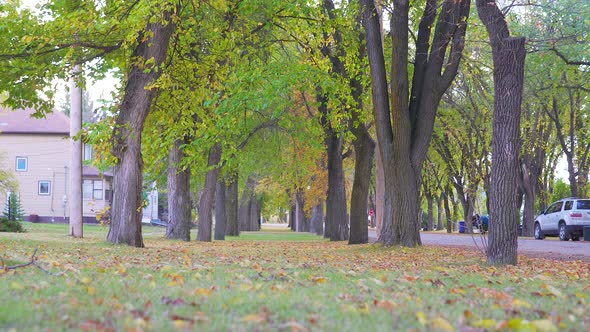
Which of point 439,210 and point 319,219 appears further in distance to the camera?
point 439,210

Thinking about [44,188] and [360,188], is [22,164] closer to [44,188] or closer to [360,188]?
[44,188]

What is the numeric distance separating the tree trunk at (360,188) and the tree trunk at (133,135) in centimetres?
926

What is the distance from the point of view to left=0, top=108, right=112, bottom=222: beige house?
197 feet

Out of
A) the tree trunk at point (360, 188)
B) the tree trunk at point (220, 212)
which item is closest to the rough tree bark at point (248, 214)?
the tree trunk at point (220, 212)

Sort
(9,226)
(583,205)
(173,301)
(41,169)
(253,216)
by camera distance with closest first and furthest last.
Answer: (173,301), (9,226), (583,205), (41,169), (253,216)

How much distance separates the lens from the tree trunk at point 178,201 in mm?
28750

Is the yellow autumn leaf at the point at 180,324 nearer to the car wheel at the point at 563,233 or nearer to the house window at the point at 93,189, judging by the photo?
the car wheel at the point at 563,233

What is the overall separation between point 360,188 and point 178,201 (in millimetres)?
7988

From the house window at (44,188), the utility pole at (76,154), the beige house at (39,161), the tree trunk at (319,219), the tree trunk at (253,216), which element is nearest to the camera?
the utility pole at (76,154)

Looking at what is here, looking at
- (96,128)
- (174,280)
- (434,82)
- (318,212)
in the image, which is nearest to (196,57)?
(96,128)

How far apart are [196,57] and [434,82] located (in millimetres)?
6346

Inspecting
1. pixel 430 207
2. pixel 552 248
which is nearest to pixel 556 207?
pixel 552 248

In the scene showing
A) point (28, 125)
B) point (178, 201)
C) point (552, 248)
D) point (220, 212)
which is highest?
point (28, 125)

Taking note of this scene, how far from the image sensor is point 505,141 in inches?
496
